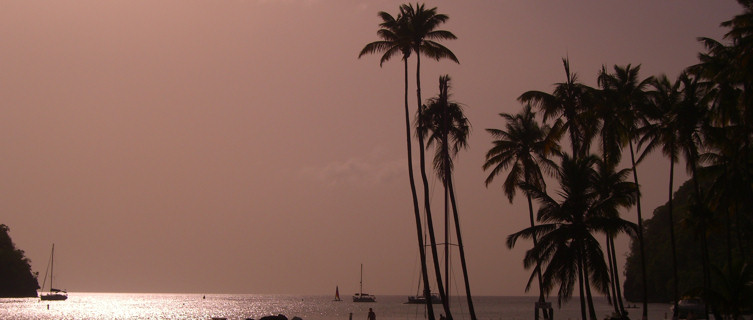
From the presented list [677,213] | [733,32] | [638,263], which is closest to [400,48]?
[733,32]

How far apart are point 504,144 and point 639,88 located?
908 cm

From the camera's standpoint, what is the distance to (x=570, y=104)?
156 ft

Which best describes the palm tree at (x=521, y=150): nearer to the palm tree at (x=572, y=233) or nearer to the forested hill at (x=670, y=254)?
the palm tree at (x=572, y=233)

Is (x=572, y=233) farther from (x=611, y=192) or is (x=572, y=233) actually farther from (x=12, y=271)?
(x=12, y=271)

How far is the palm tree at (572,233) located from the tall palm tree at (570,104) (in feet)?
23.8

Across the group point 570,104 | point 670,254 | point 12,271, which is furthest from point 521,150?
point 12,271

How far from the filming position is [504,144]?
168 ft

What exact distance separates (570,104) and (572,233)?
10504 millimetres

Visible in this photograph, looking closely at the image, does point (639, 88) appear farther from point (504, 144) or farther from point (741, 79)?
point (741, 79)

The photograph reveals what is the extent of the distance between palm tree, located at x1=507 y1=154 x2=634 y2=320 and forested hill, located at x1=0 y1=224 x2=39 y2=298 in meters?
149

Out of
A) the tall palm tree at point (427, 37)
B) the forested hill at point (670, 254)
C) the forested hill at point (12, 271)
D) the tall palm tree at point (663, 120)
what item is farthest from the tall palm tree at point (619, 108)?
the forested hill at point (12, 271)

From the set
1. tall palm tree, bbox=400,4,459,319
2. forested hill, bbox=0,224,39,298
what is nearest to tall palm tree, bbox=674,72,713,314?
tall palm tree, bbox=400,4,459,319

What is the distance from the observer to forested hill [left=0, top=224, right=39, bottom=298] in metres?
166

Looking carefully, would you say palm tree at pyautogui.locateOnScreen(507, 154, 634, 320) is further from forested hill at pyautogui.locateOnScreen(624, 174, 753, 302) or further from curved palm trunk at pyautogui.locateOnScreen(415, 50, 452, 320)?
forested hill at pyautogui.locateOnScreen(624, 174, 753, 302)
